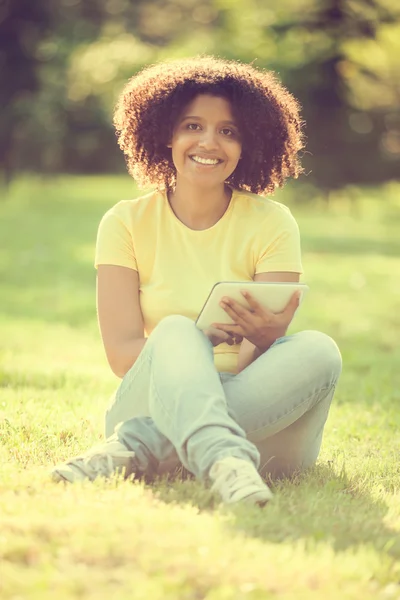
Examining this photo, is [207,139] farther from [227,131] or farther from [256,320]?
[256,320]

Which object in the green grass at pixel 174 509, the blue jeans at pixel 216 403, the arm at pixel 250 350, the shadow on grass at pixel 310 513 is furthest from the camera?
the arm at pixel 250 350

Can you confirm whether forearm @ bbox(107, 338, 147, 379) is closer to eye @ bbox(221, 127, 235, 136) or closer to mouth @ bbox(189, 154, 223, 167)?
mouth @ bbox(189, 154, 223, 167)

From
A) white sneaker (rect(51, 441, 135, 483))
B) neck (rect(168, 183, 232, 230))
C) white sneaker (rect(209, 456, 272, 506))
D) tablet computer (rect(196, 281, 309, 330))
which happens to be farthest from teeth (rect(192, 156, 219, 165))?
white sneaker (rect(209, 456, 272, 506))

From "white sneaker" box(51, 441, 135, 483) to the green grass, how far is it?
7cm

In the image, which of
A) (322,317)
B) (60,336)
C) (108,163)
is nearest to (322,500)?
(60,336)

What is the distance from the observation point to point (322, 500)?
129 inches

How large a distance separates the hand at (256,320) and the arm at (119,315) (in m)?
0.38

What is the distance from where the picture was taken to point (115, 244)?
12.6 ft

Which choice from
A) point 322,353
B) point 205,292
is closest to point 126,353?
point 205,292

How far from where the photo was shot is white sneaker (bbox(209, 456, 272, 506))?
3.01 m

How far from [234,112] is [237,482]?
149 cm

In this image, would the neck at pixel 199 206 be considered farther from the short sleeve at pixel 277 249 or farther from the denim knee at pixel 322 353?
the denim knee at pixel 322 353

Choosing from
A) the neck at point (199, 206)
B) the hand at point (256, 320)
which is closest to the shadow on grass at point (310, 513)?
the hand at point (256, 320)

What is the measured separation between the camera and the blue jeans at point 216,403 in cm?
314
